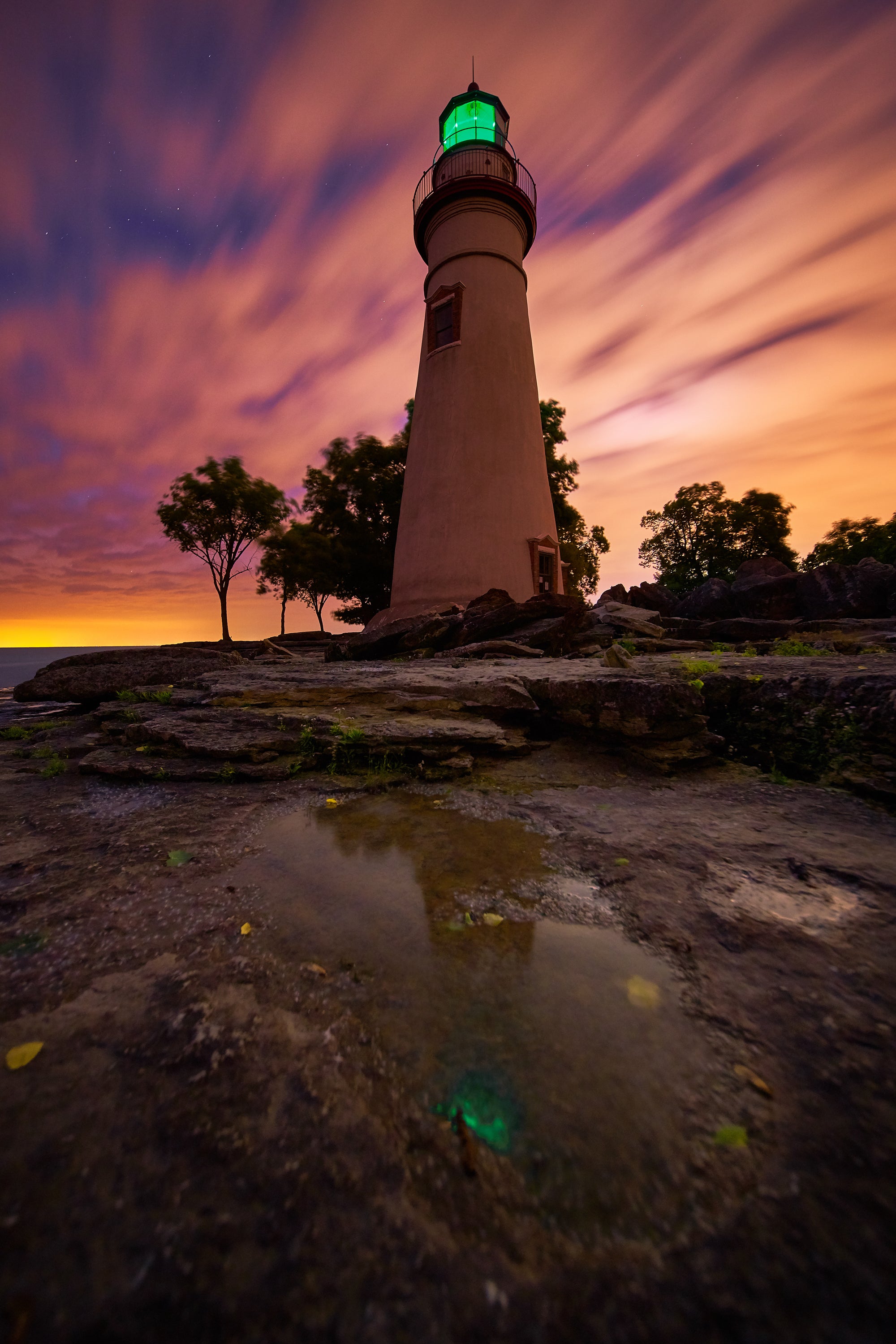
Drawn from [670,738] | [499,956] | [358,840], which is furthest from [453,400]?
[499,956]

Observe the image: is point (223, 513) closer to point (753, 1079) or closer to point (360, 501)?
point (360, 501)

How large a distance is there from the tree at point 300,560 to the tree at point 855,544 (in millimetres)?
32185

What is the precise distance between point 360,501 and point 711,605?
619 inches

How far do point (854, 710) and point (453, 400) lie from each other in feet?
48.7

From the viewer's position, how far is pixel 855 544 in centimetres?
3506

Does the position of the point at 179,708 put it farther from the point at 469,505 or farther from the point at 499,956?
the point at 469,505

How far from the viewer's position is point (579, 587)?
1022 inches

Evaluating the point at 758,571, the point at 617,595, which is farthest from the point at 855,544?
the point at 617,595

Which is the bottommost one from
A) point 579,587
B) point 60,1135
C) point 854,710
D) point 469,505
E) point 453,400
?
point 60,1135

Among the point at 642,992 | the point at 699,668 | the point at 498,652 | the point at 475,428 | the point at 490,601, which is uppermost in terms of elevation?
the point at 475,428

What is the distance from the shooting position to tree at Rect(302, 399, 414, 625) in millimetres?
21844

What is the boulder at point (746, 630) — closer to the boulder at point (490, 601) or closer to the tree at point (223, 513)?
the boulder at point (490, 601)

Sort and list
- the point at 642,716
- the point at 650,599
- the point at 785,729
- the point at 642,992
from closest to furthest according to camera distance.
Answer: the point at 642,992 < the point at 785,729 < the point at 642,716 < the point at 650,599

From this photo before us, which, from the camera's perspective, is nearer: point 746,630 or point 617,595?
point 746,630
